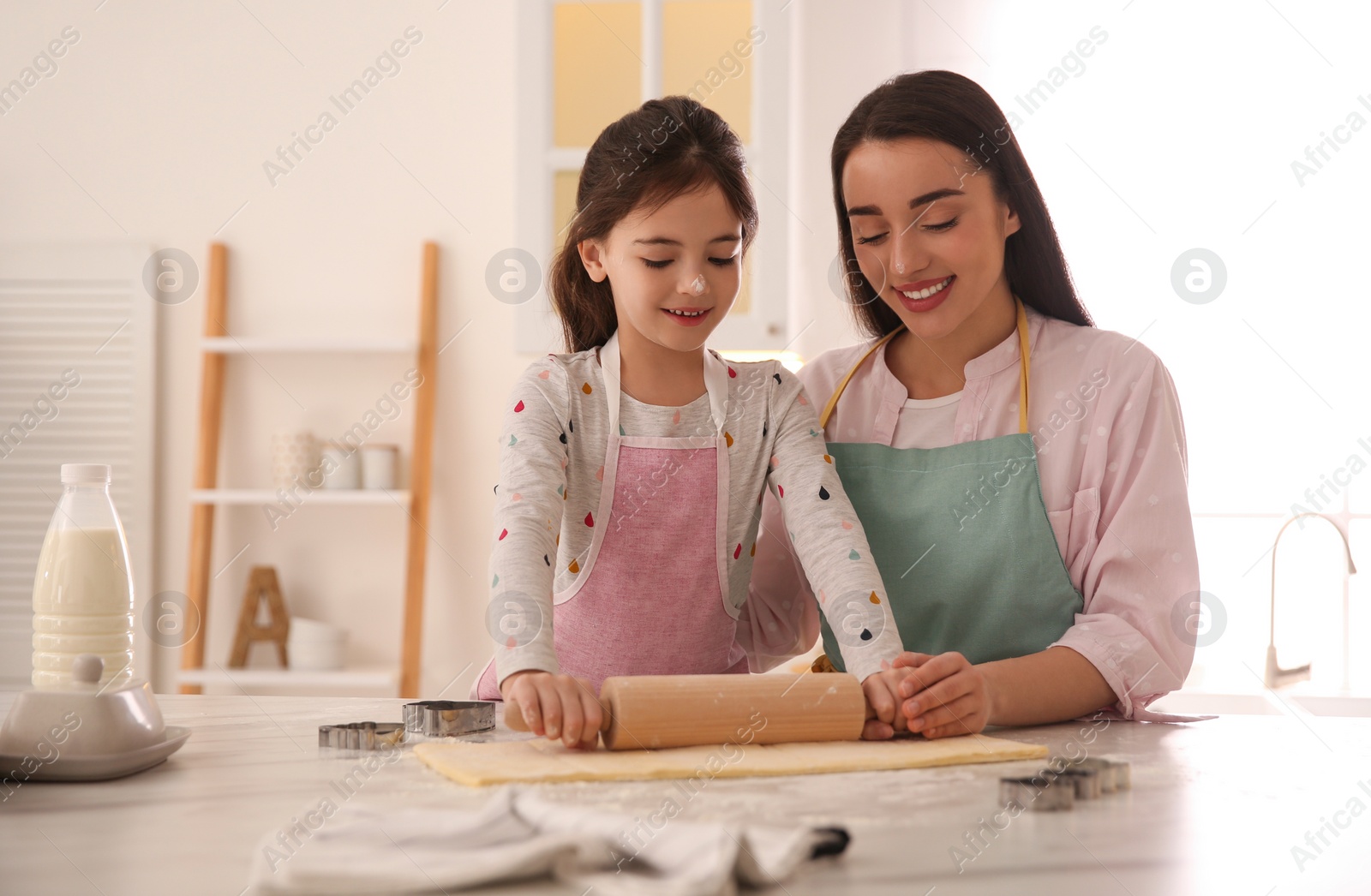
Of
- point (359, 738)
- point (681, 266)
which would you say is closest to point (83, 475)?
point (359, 738)

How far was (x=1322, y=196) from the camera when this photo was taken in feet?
8.15

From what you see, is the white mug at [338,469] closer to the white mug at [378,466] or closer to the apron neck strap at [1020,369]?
the white mug at [378,466]

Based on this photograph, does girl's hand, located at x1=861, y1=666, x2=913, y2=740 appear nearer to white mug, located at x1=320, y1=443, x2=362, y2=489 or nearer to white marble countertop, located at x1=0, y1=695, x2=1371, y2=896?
white marble countertop, located at x1=0, y1=695, x2=1371, y2=896

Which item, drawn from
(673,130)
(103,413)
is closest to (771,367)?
(673,130)

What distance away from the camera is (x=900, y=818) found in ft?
2.11

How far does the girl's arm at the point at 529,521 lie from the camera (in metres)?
0.93

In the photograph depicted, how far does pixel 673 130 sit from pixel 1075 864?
848 millimetres

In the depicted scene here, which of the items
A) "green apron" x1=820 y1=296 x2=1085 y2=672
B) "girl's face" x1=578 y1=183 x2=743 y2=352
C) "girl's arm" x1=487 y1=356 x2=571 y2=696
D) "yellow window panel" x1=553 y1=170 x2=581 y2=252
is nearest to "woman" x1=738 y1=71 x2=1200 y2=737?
"green apron" x1=820 y1=296 x2=1085 y2=672

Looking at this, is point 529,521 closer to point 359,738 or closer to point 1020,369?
point 359,738

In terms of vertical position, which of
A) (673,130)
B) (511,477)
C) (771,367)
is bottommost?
(511,477)

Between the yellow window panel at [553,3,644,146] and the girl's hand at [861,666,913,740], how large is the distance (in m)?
1.92

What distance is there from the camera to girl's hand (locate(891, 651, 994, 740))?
0.89 m

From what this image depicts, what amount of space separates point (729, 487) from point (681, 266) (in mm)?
245

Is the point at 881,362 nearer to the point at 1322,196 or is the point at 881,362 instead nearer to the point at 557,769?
the point at 557,769
